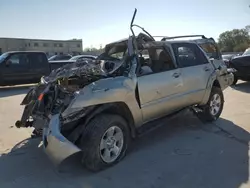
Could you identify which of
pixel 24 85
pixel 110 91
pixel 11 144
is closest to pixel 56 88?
pixel 110 91

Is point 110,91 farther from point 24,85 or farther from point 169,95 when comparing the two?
point 24,85

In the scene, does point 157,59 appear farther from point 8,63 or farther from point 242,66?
point 8,63

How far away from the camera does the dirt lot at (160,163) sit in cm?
376

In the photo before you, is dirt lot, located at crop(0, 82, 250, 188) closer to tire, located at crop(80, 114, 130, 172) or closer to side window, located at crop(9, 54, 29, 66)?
tire, located at crop(80, 114, 130, 172)

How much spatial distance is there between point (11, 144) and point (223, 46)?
72.2 meters

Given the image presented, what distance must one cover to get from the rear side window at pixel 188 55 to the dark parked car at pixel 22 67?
9.17 metres

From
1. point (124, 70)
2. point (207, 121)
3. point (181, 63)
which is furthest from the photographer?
point (207, 121)

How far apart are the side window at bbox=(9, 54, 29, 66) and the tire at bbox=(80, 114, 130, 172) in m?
10.3

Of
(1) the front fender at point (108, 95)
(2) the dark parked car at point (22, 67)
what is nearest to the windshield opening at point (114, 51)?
(1) the front fender at point (108, 95)

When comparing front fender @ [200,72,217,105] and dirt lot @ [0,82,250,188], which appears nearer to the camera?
dirt lot @ [0,82,250,188]

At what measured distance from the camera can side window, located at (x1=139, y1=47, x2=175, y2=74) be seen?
17.5 ft

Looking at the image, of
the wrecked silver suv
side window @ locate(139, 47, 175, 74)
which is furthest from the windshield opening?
side window @ locate(139, 47, 175, 74)

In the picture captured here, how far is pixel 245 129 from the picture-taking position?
5.96 m

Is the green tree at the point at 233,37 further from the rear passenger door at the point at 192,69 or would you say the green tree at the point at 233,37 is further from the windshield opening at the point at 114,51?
the windshield opening at the point at 114,51
